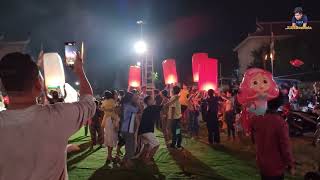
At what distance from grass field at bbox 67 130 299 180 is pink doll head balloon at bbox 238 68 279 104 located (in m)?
1.99

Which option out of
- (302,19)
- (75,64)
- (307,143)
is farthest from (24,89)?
(302,19)

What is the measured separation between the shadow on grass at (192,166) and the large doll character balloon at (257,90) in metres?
1.96

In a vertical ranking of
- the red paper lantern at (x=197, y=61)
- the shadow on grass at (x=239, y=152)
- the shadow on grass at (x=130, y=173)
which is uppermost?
the red paper lantern at (x=197, y=61)

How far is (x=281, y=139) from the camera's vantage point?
5074mm

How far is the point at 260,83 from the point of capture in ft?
25.9

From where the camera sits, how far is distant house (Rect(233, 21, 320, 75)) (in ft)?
153

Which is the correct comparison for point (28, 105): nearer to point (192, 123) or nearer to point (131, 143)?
point (131, 143)

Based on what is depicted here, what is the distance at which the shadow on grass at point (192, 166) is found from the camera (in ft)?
30.2

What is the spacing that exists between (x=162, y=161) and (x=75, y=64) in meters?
8.76

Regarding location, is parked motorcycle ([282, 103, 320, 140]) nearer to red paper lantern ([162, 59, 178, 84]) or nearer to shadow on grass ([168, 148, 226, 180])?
red paper lantern ([162, 59, 178, 84])

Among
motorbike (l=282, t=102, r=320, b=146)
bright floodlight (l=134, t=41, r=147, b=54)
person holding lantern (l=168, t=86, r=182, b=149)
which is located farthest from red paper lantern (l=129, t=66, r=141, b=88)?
person holding lantern (l=168, t=86, r=182, b=149)

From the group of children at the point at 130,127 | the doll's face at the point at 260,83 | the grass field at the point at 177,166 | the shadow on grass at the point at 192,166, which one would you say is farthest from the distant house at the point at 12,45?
the doll's face at the point at 260,83

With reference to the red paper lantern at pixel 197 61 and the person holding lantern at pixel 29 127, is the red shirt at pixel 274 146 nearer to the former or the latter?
the person holding lantern at pixel 29 127

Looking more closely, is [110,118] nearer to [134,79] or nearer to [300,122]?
[300,122]
